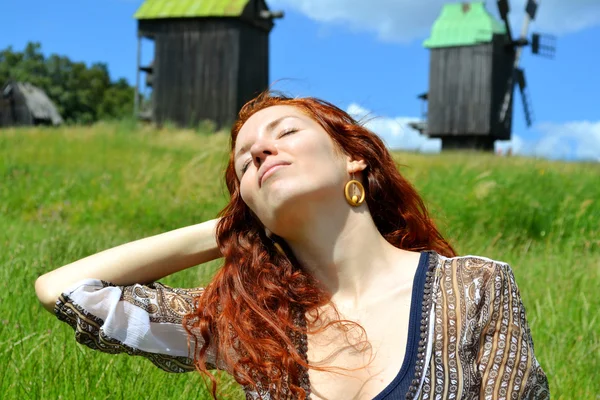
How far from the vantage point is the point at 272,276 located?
85.1 inches

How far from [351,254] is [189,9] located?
20939 mm

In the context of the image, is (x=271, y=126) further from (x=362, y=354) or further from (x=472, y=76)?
(x=472, y=76)

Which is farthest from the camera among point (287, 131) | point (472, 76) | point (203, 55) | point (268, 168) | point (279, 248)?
point (472, 76)

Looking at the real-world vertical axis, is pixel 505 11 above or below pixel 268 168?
above

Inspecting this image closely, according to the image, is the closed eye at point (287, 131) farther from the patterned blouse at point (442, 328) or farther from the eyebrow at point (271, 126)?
the patterned blouse at point (442, 328)

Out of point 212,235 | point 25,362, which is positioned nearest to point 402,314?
point 212,235

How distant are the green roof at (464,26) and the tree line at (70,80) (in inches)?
1189

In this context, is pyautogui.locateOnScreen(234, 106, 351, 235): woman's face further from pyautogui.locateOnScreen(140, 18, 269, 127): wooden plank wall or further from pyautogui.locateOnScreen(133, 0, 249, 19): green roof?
pyautogui.locateOnScreen(133, 0, 249, 19): green roof

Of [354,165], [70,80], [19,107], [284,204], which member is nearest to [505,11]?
[354,165]

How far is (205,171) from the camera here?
10.4 m

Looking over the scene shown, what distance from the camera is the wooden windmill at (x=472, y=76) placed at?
83.1 ft

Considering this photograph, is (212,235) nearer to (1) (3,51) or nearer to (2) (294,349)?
(2) (294,349)

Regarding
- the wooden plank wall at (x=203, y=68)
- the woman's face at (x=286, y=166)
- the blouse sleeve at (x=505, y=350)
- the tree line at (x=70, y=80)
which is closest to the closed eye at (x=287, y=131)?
the woman's face at (x=286, y=166)

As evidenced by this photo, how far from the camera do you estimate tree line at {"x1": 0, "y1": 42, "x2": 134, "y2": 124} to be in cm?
5144
